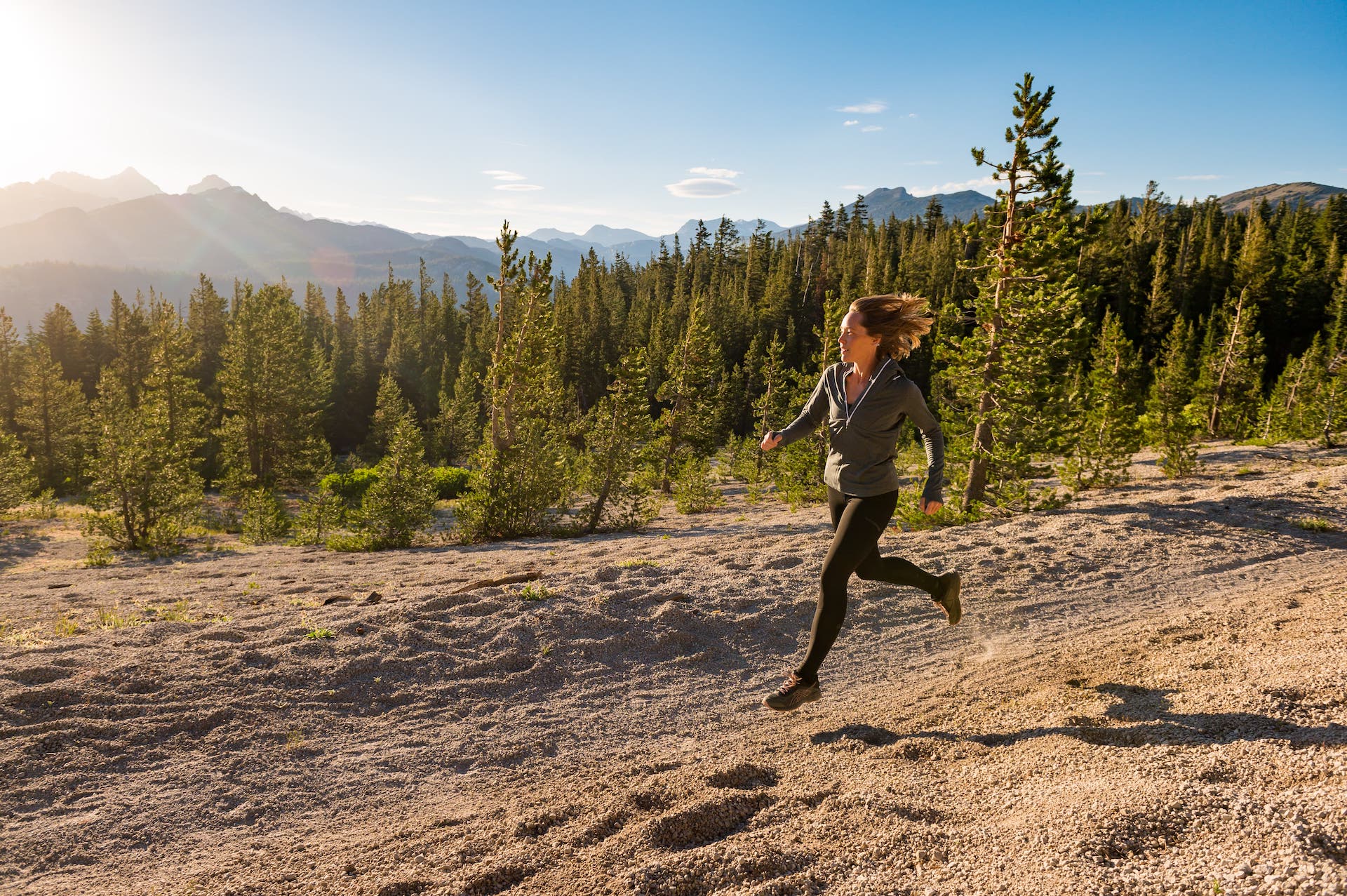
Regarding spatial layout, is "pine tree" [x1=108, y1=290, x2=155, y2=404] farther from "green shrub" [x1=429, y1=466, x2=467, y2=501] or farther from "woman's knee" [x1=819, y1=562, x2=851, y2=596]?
"woman's knee" [x1=819, y1=562, x2=851, y2=596]

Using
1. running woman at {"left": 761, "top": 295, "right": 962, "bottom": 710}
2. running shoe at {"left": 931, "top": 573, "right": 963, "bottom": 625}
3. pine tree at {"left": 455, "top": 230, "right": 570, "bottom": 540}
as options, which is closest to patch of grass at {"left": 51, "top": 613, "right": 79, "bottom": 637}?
running woman at {"left": 761, "top": 295, "right": 962, "bottom": 710}

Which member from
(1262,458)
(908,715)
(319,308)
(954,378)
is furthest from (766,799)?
(319,308)

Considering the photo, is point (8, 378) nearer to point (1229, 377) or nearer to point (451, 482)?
point (451, 482)

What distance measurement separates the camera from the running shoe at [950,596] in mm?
5300

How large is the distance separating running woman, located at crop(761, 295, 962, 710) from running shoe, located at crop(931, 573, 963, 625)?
912 mm

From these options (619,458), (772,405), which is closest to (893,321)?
(619,458)

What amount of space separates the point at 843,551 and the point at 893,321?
1.58 m

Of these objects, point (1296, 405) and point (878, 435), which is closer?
point (878, 435)

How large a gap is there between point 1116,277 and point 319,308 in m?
115

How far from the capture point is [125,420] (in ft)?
68.7

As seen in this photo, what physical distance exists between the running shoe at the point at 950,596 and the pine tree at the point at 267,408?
46366 millimetres

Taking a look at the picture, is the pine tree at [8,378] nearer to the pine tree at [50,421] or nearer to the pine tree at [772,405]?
the pine tree at [50,421]

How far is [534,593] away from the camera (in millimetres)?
7582

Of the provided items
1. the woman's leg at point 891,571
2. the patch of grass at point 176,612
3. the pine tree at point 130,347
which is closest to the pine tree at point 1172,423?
the woman's leg at point 891,571
